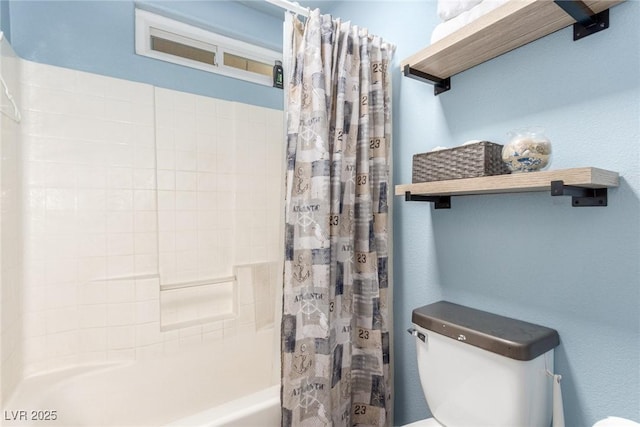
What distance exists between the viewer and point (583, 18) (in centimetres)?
86

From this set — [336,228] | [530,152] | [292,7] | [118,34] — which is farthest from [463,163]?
[118,34]

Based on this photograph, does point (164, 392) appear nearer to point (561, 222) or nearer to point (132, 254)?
point (132, 254)

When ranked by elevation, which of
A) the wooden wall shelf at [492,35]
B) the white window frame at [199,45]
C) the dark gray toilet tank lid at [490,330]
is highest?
the white window frame at [199,45]

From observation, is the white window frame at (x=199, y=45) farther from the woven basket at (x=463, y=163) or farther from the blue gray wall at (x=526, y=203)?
the woven basket at (x=463, y=163)

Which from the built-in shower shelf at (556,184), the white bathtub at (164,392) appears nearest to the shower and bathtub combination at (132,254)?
the white bathtub at (164,392)

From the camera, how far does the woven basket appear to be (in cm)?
94

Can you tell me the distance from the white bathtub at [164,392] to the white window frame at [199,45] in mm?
1712

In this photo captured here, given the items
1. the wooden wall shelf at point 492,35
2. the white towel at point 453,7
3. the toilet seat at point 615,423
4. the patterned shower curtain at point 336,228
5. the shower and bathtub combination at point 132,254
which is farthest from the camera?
the shower and bathtub combination at point 132,254

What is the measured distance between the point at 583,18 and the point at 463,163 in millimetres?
487

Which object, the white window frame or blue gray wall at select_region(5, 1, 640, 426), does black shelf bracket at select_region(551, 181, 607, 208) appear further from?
the white window frame

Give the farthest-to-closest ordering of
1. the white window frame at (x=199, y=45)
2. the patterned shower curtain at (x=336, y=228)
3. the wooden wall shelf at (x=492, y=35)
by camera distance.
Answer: the white window frame at (x=199, y=45)
the patterned shower curtain at (x=336, y=228)
the wooden wall shelf at (x=492, y=35)

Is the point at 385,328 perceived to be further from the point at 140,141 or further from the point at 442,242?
the point at 140,141

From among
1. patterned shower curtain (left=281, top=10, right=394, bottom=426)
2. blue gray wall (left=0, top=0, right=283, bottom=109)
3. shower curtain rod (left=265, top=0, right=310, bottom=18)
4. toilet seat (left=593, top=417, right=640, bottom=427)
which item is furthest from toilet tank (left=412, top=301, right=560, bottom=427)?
blue gray wall (left=0, top=0, right=283, bottom=109)

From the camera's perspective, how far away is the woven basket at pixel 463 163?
3.08 feet
